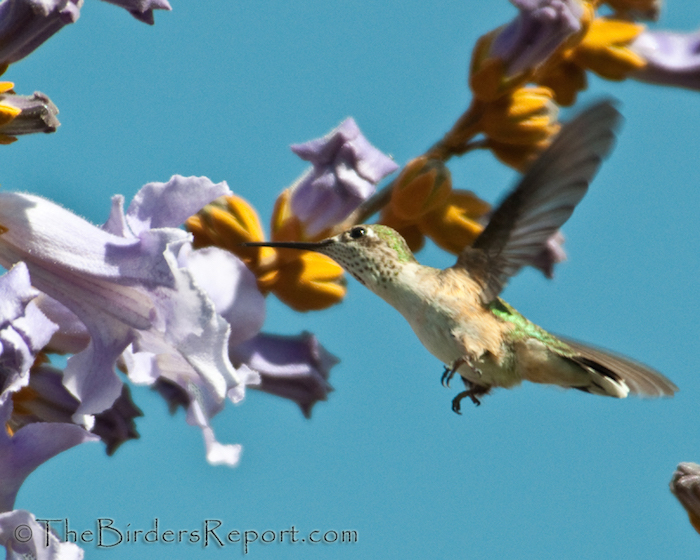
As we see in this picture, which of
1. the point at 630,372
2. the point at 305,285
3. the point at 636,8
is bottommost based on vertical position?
the point at 305,285

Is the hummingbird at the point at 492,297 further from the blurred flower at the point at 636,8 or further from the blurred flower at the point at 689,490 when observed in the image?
the blurred flower at the point at 636,8

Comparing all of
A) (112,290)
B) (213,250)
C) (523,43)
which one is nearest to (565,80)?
(523,43)

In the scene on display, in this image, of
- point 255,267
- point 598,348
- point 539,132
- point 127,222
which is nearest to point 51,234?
point 127,222

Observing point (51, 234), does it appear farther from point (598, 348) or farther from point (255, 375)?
point (598, 348)

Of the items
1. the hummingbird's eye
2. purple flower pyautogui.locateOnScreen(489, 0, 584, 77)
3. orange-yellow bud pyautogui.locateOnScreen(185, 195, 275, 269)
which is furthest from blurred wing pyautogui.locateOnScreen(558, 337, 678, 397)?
orange-yellow bud pyautogui.locateOnScreen(185, 195, 275, 269)

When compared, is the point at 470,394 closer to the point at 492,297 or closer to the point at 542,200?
the point at 492,297

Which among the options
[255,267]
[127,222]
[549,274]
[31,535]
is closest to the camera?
[31,535]
